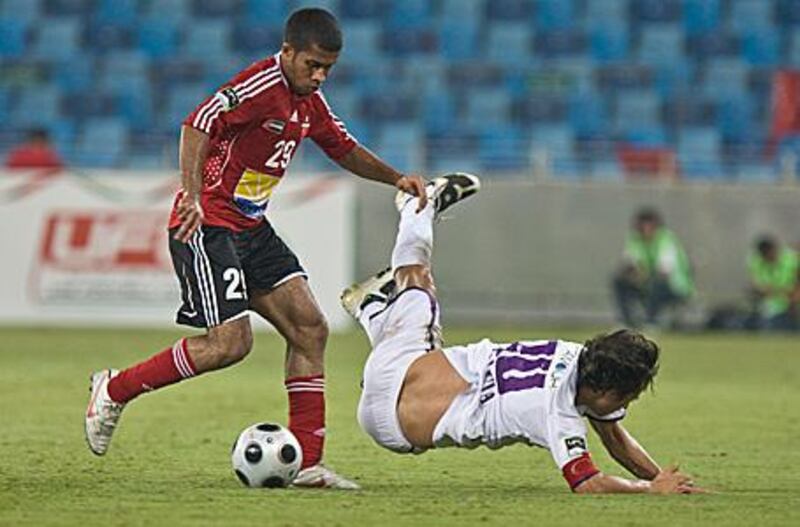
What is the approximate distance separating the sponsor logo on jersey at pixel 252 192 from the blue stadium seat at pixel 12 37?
16958 millimetres

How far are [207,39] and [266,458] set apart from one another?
17721 millimetres

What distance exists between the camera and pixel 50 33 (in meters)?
24.8

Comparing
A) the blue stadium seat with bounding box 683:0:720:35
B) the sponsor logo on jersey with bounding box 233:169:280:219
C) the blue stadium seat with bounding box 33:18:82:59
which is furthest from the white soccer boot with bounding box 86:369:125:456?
the blue stadium seat with bounding box 683:0:720:35

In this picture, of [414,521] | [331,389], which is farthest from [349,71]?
[414,521]

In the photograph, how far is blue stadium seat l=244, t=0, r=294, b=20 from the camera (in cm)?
2517

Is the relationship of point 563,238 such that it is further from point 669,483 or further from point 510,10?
point 669,483

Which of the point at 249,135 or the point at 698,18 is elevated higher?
the point at 698,18

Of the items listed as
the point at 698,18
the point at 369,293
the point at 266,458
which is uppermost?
the point at 698,18

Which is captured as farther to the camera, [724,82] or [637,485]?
[724,82]

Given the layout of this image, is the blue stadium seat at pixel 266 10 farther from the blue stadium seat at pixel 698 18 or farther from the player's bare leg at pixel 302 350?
the player's bare leg at pixel 302 350

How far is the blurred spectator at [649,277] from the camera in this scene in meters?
21.7

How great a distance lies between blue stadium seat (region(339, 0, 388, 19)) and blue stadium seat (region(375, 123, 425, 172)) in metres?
2.18

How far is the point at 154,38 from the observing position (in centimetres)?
2511

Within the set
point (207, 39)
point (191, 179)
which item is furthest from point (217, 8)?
point (191, 179)
